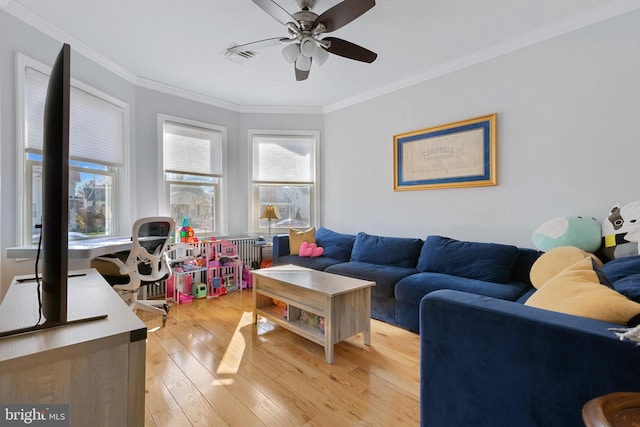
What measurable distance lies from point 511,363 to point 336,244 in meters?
2.92

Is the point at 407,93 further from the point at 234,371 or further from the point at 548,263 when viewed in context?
the point at 234,371

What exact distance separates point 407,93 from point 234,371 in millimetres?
3447

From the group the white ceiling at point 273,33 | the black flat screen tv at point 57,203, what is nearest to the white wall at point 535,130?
the white ceiling at point 273,33

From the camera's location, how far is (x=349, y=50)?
232 centimetres

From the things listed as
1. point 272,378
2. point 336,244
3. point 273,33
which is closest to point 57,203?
point 272,378

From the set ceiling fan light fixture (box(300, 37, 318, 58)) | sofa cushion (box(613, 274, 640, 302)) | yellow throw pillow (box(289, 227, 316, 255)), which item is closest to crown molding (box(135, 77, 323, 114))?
yellow throw pillow (box(289, 227, 316, 255))

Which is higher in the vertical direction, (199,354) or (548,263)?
(548,263)

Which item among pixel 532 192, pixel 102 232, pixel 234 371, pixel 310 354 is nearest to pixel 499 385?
pixel 310 354

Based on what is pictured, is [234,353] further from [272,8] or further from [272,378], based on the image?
[272,8]

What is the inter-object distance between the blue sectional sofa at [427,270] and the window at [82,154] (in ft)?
7.99

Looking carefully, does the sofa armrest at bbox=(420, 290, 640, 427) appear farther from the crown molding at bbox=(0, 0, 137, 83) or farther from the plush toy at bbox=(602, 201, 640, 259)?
the crown molding at bbox=(0, 0, 137, 83)

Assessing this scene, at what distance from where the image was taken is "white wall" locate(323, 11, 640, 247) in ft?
7.50

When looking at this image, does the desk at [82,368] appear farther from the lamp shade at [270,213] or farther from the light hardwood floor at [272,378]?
the lamp shade at [270,213]

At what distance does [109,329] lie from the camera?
2.68ft
